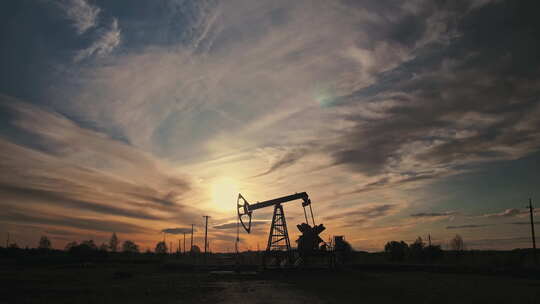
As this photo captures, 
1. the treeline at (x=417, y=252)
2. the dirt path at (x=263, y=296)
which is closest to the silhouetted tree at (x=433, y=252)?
the treeline at (x=417, y=252)

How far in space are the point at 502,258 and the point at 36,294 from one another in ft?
188

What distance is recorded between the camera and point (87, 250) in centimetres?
8256

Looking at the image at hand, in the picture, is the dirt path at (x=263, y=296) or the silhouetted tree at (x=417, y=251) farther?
the silhouetted tree at (x=417, y=251)

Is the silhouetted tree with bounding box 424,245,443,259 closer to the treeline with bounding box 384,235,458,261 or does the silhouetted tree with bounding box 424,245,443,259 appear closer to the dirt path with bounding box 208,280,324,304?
the treeline with bounding box 384,235,458,261

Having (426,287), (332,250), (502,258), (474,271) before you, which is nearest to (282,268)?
(332,250)

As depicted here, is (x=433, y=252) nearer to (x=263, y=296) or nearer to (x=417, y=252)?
(x=417, y=252)

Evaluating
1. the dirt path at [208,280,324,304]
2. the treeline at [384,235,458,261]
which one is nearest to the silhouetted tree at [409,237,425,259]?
the treeline at [384,235,458,261]

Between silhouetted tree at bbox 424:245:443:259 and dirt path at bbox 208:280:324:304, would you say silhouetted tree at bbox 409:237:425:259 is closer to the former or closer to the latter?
silhouetted tree at bbox 424:245:443:259

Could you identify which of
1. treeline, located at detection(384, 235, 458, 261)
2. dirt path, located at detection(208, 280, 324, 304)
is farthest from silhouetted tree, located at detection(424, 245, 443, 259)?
dirt path, located at detection(208, 280, 324, 304)

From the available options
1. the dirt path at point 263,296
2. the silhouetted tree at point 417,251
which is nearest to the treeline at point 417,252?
the silhouetted tree at point 417,251

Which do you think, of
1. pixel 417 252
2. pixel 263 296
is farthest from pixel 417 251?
pixel 263 296

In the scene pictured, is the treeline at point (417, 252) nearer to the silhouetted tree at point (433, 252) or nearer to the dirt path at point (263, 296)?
the silhouetted tree at point (433, 252)

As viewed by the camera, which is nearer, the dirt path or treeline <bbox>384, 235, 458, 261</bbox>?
the dirt path

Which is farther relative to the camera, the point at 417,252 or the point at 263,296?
the point at 417,252
